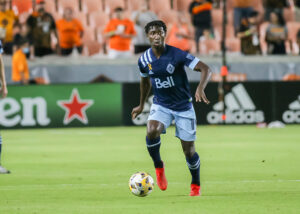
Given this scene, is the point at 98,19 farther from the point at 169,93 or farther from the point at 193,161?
the point at 193,161

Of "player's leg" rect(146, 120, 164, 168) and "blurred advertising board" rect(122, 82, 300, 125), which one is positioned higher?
"player's leg" rect(146, 120, 164, 168)

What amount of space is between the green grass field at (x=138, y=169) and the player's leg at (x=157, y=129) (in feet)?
0.77

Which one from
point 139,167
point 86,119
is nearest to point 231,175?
point 139,167

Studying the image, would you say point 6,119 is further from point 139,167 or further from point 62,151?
point 139,167

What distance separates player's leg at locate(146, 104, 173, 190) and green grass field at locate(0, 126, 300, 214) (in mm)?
236

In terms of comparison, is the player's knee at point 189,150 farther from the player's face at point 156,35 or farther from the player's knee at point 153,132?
the player's face at point 156,35

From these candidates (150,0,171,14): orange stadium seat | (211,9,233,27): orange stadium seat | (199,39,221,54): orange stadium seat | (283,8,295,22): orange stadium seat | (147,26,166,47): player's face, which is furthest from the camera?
(283,8,295,22): orange stadium seat

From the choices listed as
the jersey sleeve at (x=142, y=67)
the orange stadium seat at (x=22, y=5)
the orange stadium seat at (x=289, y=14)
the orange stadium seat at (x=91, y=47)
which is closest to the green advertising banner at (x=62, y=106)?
the orange stadium seat at (x=91, y=47)

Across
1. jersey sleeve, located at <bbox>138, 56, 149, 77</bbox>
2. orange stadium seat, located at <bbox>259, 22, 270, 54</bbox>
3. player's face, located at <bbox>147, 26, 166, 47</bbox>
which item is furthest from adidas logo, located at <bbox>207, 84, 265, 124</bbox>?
player's face, located at <bbox>147, 26, 166, 47</bbox>

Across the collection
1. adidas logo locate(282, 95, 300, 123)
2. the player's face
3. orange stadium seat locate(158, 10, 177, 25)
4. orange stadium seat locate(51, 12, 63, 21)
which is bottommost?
adidas logo locate(282, 95, 300, 123)

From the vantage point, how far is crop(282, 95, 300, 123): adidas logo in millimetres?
22781

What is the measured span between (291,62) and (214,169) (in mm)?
12324

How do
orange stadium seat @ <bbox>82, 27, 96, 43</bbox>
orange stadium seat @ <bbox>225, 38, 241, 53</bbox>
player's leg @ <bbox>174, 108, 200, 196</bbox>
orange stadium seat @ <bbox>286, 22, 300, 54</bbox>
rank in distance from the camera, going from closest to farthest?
player's leg @ <bbox>174, 108, 200, 196</bbox>, orange stadium seat @ <bbox>82, 27, 96, 43</bbox>, orange stadium seat @ <bbox>225, 38, 241, 53</bbox>, orange stadium seat @ <bbox>286, 22, 300, 54</bbox>

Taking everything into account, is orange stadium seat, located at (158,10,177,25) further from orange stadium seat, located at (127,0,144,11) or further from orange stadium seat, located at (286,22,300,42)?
orange stadium seat, located at (286,22,300,42)
